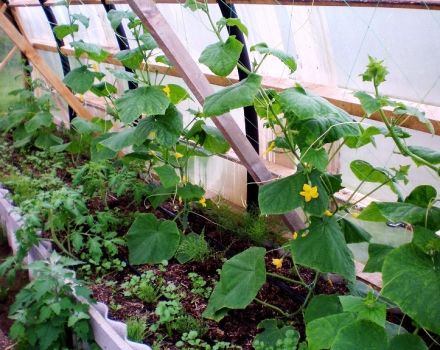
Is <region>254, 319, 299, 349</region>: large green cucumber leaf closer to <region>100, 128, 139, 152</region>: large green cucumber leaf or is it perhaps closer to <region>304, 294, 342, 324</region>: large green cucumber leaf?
<region>304, 294, 342, 324</region>: large green cucumber leaf

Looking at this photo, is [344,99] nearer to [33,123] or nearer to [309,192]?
[309,192]

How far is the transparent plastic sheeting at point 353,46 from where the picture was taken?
1.71m

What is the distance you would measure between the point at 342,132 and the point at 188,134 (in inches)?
39.5

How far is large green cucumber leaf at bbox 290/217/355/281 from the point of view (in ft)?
4.96

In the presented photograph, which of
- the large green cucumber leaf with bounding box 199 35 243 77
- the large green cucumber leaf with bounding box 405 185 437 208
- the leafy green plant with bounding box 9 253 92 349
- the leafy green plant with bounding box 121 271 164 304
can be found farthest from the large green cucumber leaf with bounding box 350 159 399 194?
the leafy green plant with bounding box 9 253 92 349

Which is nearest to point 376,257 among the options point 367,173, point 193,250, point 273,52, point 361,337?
point 367,173

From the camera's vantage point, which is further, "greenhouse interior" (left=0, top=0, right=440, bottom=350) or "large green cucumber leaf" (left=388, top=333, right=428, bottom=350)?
"greenhouse interior" (left=0, top=0, right=440, bottom=350)

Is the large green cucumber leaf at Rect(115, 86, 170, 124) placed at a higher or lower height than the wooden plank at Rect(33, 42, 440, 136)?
lower

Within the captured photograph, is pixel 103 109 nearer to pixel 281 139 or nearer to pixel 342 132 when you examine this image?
pixel 281 139

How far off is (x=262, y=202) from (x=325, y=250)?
255mm

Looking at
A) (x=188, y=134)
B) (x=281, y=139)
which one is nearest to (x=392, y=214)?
(x=281, y=139)

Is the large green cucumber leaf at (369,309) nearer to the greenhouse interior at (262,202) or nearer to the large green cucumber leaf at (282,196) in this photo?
the greenhouse interior at (262,202)

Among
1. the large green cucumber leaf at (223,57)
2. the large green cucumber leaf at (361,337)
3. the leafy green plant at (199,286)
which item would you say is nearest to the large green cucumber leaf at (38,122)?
the leafy green plant at (199,286)

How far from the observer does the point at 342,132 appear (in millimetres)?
1485
